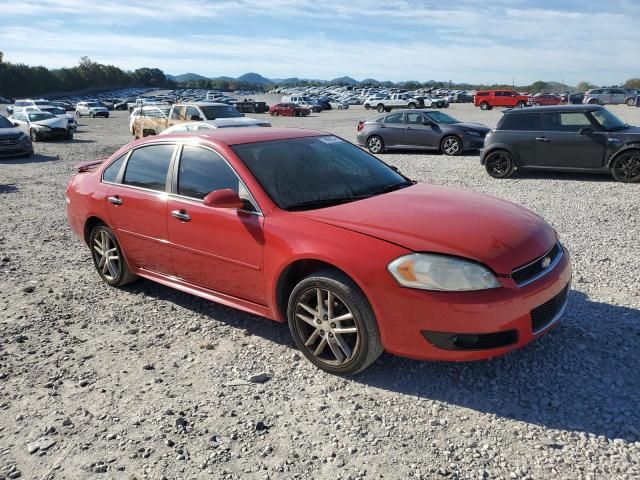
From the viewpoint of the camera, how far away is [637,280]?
511 centimetres

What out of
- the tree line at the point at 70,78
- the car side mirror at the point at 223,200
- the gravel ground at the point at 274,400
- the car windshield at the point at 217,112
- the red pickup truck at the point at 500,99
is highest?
the tree line at the point at 70,78

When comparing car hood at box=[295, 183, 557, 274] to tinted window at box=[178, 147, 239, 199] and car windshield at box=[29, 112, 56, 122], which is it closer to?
tinted window at box=[178, 147, 239, 199]

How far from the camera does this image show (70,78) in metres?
122

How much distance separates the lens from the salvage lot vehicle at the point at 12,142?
16.5 meters

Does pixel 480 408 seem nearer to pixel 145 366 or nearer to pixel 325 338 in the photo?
pixel 325 338

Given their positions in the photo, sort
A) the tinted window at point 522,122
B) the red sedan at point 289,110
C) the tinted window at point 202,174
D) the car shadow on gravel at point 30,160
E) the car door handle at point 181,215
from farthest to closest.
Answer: the red sedan at point 289,110
the car shadow on gravel at point 30,160
the tinted window at point 522,122
the car door handle at point 181,215
the tinted window at point 202,174

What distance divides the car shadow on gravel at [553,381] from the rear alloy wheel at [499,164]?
7.98 meters

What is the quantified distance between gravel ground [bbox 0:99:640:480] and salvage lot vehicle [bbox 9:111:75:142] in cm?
2002

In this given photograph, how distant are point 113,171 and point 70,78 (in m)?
134

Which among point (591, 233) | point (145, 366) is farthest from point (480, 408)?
point (591, 233)

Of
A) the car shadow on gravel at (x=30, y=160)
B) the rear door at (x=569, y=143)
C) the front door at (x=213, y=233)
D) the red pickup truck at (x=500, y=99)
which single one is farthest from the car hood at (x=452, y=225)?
the red pickup truck at (x=500, y=99)

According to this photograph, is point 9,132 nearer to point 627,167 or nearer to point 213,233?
point 213,233

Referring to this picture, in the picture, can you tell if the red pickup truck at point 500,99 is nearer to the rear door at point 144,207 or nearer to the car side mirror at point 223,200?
the rear door at point 144,207

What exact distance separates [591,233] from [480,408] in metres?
4.72
